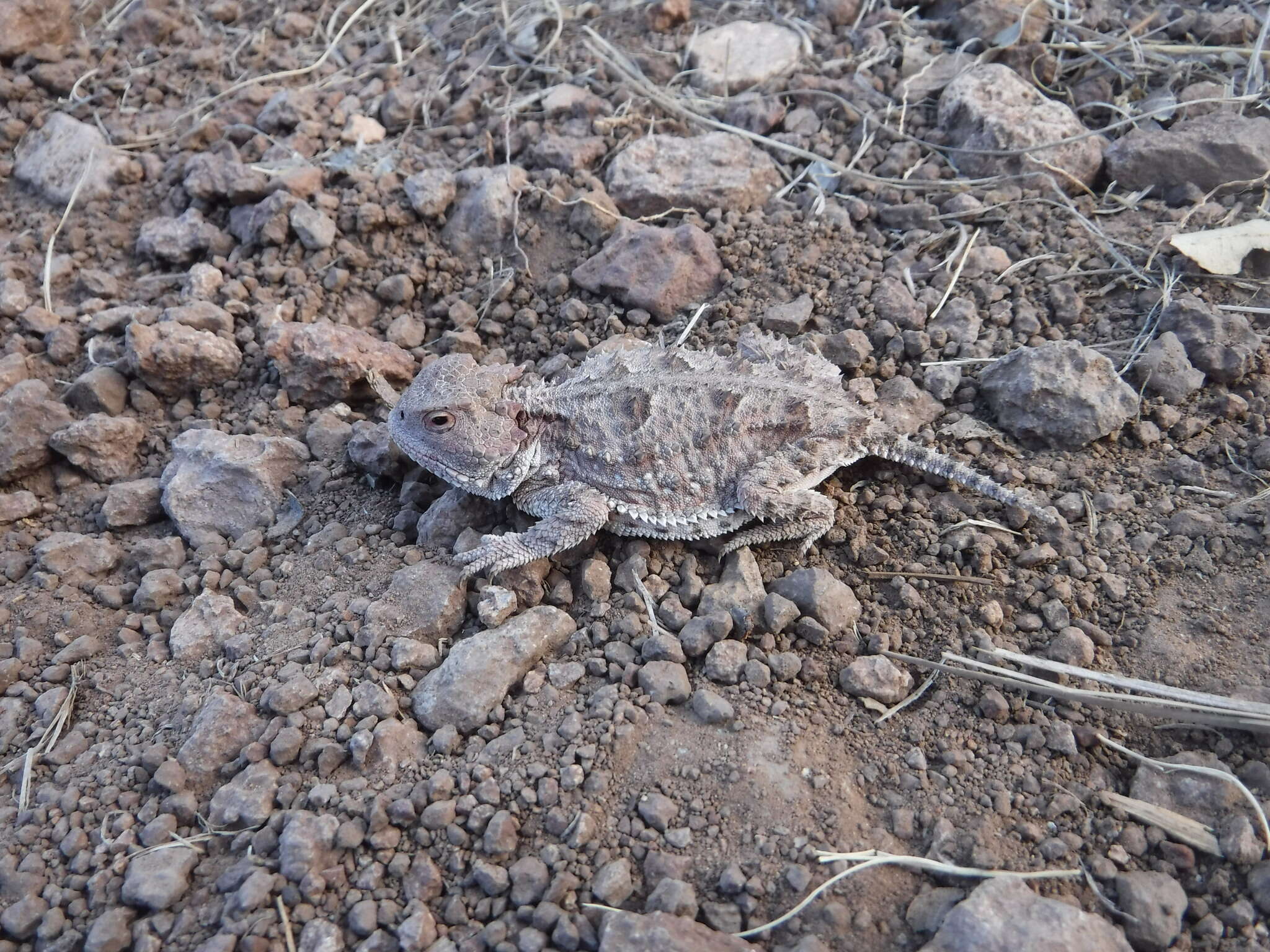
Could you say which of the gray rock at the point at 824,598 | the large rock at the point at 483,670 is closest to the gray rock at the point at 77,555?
the large rock at the point at 483,670

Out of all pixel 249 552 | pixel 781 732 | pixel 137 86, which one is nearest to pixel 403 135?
pixel 137 86

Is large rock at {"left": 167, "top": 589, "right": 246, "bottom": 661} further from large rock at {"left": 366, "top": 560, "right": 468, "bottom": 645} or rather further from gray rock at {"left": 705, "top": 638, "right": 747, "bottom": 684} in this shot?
gray rock at {"left": 705, "top": 638, "right": 747, "bottom": 684}

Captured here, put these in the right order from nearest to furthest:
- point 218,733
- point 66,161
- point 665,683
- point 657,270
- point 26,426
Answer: point 218,733, point 665,683, point 26,426, point 657,270, point 66,161

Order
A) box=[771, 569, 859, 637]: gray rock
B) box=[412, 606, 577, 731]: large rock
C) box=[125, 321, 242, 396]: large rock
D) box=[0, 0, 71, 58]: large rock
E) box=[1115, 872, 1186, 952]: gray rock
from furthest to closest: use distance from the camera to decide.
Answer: box=[0, 0, 71, 58]: large rock, box=[125, 321, 242, 396]: large rock, box=[771, 569, 859, 637]: gray rock, box=[412, 606, 577, 731]: large rock, box=[1115, 872, 1186, 952]: gray rock

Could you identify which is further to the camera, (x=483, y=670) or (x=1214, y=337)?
(x=1214, y=337)

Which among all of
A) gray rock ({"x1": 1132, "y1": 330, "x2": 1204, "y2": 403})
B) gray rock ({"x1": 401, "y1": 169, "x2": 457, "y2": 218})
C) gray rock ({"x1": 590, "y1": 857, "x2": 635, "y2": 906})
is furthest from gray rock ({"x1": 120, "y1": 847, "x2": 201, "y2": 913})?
gray rock ({"x1": 1132, "y1": 330, "x2": 1204, "y2": 403})

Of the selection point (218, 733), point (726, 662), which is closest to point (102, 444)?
point (218, 733)

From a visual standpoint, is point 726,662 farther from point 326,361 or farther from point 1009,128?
point 1009,128
